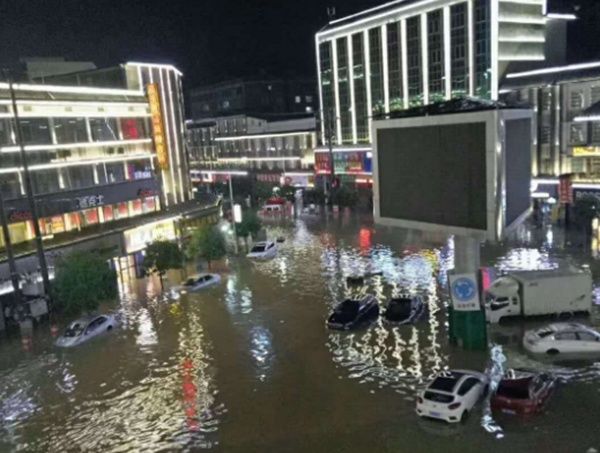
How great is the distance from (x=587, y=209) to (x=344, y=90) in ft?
141

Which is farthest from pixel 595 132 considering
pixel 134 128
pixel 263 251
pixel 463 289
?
pixel 134 128

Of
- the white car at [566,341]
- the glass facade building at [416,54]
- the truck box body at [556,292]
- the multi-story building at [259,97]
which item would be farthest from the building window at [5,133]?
the multi-story building at [259,97]

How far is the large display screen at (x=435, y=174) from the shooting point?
66.1 feet

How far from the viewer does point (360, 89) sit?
76.4m

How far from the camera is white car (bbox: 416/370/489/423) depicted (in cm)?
1684

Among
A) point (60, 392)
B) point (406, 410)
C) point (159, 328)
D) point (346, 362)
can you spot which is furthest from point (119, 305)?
point (406, 410)

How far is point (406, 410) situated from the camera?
1789cm

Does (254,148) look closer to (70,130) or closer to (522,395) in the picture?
(70,130)

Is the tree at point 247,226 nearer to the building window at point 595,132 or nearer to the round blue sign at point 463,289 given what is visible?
the round blue sign at point 463,289

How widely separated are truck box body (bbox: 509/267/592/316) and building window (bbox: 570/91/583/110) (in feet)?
100

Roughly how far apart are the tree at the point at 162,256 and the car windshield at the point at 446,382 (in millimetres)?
23162

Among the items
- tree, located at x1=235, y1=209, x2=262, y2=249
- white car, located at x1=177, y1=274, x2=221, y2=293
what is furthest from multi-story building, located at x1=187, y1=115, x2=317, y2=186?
white car, located at x1=177, y1=274, x2=221, y2=293

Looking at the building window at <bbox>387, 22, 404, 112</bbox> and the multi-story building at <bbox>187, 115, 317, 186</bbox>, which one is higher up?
the building window at <bbox>387, 22, 404, 112</bbox>

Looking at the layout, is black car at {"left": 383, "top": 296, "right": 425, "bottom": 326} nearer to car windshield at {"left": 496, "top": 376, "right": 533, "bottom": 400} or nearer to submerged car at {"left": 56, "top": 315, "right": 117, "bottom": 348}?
car windshield at {"left": 496, "top": 376, "right": 533, "bottom": 400}
